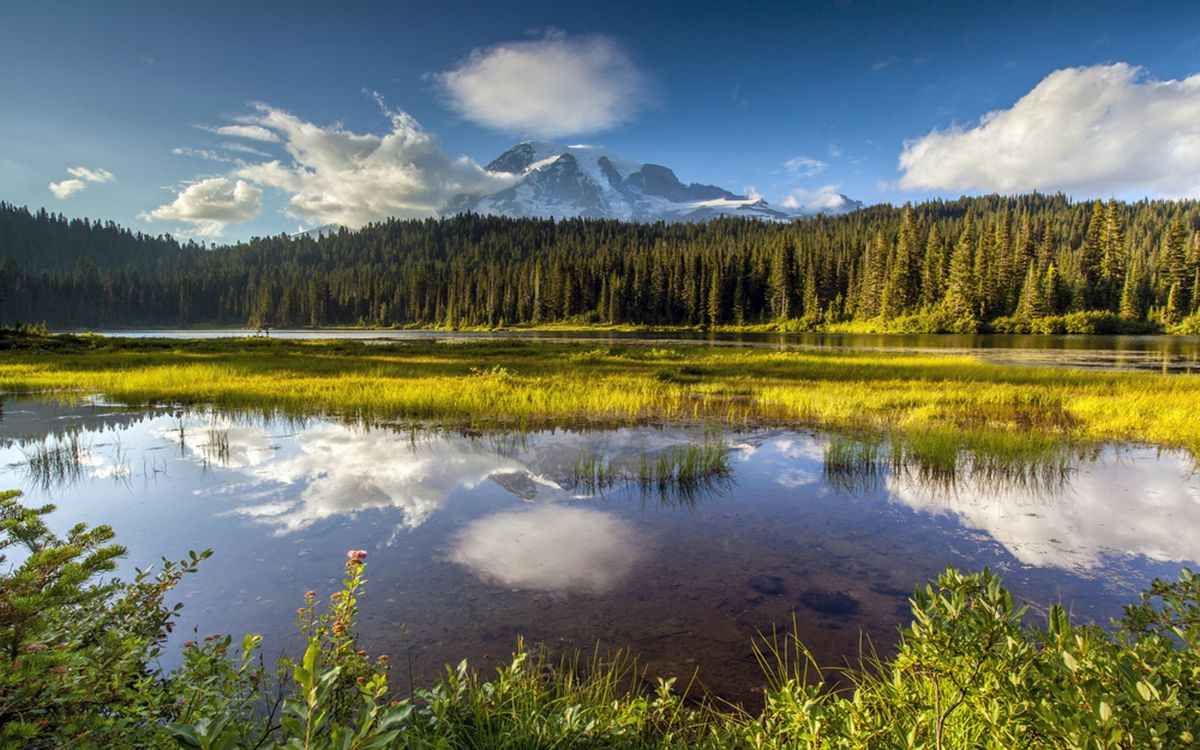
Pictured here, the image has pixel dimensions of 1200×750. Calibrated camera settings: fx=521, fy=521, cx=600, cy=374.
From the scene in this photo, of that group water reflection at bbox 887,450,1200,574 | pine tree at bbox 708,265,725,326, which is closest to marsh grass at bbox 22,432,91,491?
water reflection at bbox 887,450,1200,574

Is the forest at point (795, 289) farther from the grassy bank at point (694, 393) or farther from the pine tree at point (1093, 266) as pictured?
the grassy bank at point (694, 393)

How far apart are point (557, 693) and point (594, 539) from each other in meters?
3.97

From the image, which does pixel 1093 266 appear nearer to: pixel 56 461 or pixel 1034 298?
pixel 1034 298

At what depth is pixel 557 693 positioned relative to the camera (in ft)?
14.3

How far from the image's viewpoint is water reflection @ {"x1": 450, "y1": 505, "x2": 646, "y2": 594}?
7023mm

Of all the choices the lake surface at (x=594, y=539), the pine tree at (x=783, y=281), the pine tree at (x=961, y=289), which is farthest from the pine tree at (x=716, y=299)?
the lake surface at (x=594, y=539)

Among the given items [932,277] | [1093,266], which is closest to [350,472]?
[932,277]

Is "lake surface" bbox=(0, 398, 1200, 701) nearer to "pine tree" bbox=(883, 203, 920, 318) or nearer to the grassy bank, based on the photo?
the grassy bank

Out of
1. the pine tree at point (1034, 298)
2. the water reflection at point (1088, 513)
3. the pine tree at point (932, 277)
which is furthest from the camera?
the pine tree at point (932, 277)

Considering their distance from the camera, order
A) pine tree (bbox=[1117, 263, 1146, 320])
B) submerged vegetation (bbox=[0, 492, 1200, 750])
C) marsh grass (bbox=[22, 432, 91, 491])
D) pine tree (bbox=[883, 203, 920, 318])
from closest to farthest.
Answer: submerged vegetation (bbox=[0, 492, 1200, 750])
marsh grass (bbox=[22, 432, 91, 491])
pine tree (bbox=[1117, 263, 1146, 320])
pine tree (bbox=[883, 203, 920, 318])

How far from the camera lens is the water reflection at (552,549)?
23.0 feet

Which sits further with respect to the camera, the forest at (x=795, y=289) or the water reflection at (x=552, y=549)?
the forest at (x=795, y=289)

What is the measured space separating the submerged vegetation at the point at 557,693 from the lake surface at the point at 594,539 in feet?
5.47

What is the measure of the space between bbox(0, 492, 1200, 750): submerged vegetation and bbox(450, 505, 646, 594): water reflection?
2.73 metres
